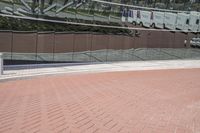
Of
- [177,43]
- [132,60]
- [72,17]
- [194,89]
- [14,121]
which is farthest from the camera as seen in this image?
[177,43]

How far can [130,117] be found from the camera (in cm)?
834

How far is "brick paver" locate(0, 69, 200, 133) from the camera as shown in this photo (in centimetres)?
733

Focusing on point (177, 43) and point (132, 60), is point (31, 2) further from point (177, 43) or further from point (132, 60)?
point (177, 43)

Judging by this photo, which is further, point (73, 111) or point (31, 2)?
point (31, 2)

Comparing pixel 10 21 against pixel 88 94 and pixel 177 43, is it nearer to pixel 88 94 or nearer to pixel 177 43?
pixel 88 94

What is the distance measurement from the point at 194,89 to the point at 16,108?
7.67 m

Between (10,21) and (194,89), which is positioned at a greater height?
(10,21)

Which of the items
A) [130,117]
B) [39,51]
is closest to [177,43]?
[39,51]

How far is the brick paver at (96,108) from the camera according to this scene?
733cm

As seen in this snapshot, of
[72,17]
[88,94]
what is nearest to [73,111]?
[88,94]

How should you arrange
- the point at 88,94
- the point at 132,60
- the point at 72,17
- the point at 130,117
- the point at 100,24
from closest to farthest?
the point at 130,117 → the point at 88,94 → the point at 72,17 → the point at 100,24 → the point at 132,60

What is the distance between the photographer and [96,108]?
9.15m

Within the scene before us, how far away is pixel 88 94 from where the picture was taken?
11375mm

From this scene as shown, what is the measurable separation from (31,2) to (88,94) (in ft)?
36.3
